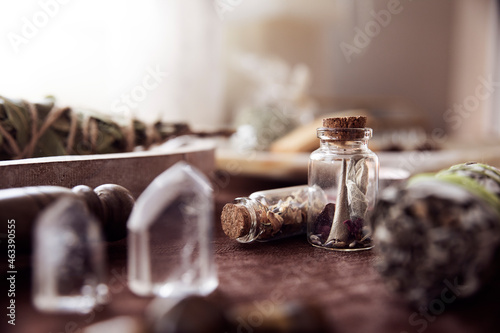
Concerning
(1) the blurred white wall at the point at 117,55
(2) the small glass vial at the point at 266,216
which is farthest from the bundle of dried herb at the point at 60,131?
(2) the small glass vial at the point at 266,216

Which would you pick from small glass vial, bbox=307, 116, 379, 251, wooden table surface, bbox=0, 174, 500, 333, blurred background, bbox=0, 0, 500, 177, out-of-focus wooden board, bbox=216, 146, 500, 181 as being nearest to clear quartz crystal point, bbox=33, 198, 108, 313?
wooden table surface, bbox=0, 174, 500, 333

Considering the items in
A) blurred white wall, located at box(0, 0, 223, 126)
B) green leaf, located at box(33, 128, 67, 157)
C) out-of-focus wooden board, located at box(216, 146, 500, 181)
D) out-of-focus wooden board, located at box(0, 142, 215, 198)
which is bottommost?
out-of-focus wooden board, located at box(216, 146, 500, 181)

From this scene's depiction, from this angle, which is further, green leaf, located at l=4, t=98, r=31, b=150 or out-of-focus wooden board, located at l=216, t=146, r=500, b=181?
out-of-focus wooden board, located at l=216, t=146, r=500, b=181

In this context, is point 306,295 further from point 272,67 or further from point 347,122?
point 272,67

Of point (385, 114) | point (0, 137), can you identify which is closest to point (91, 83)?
point (0, 137)

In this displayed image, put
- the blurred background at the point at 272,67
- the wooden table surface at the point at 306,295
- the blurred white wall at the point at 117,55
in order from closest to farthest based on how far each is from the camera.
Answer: the wooden table surface at the point at 306,295
the blurred white wall at the point at 117,55
the blurred background at the point at 272,67

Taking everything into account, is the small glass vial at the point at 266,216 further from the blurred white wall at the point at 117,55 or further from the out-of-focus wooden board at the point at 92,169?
the blurred white wall at the point at 117,55

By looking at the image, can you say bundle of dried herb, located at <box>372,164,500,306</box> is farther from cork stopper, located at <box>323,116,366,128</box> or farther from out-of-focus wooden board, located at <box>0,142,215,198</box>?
out-of-focus wooden board, located at <box>0,142,215,198</box>

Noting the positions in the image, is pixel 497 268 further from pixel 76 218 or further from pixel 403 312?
pixel 76 218
